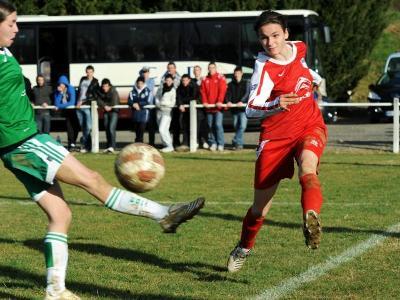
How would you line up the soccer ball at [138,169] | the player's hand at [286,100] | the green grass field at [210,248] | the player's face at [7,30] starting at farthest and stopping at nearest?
the green grass field at [210,248] → the player's hand at [286,100] → the soccer ball at [138,169] → the player's face at [7,30]

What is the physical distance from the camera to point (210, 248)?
9367mm

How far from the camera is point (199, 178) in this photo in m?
16.6

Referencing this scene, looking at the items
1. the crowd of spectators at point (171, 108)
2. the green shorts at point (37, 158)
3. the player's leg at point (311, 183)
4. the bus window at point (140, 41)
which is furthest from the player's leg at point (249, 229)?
the bus window at point (140, 41)

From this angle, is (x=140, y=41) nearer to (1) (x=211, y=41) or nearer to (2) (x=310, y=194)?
(1) (x=211, y=41)

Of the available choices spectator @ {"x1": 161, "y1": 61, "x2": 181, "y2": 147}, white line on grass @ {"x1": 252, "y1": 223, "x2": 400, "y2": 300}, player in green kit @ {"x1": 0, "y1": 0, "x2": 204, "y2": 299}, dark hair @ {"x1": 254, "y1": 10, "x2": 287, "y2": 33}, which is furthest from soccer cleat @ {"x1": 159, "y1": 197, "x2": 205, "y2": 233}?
spectator @ {"x1": 161, "y1": 61, "x2": 181, "y2": 147}

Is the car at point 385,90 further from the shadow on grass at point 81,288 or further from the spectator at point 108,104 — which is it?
the shadow on grass at point 81,288

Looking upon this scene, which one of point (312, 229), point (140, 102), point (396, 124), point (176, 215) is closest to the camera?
point (312, 229)

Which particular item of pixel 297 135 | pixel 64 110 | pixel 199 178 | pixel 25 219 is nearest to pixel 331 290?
pixel 297 135

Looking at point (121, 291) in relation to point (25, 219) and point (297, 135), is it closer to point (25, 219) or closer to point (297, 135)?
point (297, 135)

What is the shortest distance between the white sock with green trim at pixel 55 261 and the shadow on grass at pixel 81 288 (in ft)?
1.80

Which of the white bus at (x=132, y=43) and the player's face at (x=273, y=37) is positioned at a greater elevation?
the player's face at (x=273, y=37)

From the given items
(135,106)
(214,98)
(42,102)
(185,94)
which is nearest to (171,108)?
(185,94)

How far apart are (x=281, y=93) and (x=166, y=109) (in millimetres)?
14564

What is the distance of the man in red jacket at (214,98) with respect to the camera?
2203 cm
